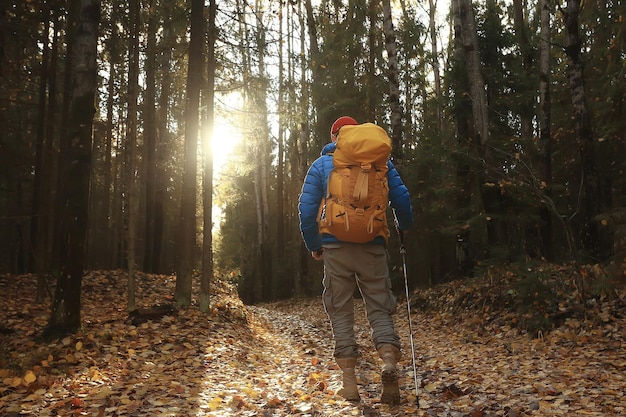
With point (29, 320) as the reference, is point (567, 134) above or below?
above

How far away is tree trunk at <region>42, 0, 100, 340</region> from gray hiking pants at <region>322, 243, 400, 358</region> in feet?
15.1

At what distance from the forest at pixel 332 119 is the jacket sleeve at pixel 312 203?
4.45 metres

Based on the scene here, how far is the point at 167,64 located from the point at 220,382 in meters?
12.8

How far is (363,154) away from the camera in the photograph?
13.3 feet

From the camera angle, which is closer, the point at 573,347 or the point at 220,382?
the point at 220,382

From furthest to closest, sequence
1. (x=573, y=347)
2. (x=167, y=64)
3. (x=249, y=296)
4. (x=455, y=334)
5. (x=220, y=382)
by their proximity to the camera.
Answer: (x=249, y=296) → (x=167, y=64) → (x=455, y=334) → (x=573, y=347) → (x=220, y=382)

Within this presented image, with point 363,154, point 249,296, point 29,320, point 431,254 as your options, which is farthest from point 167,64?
point 249,296

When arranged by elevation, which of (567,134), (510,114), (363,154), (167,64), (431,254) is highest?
(167,64)

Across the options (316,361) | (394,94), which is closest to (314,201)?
(316,361)

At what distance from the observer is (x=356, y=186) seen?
4.11m

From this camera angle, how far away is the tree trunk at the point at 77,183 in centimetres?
710

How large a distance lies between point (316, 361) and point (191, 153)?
572cm

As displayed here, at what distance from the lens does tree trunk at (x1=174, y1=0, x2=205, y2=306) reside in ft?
33.7

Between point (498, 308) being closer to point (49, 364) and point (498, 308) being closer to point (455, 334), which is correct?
point (455, 334)
